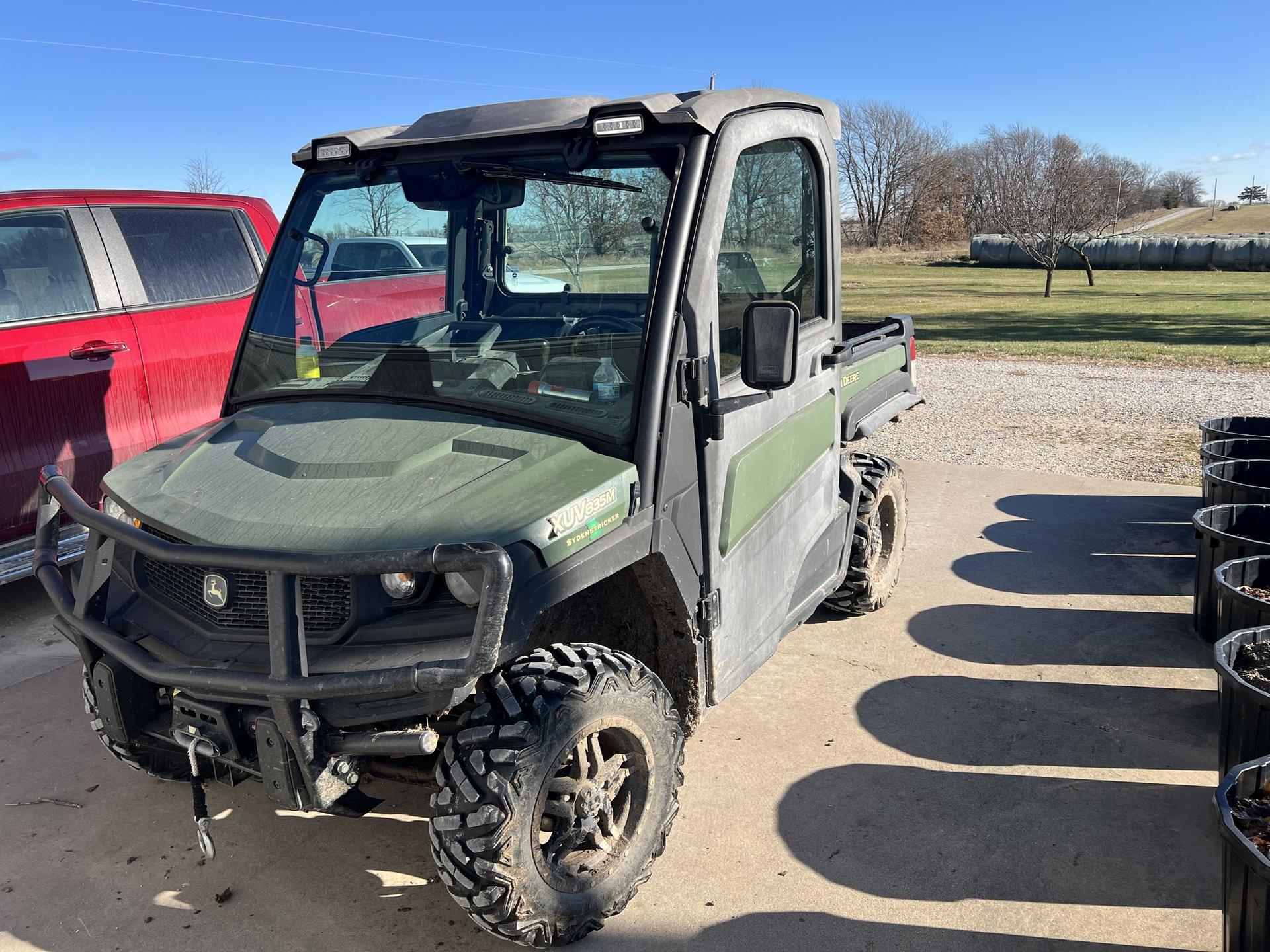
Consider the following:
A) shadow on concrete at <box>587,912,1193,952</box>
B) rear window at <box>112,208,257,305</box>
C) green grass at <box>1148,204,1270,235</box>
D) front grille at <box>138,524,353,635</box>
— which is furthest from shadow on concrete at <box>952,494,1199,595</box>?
green grass at <box>1148,204,1270,235</box>

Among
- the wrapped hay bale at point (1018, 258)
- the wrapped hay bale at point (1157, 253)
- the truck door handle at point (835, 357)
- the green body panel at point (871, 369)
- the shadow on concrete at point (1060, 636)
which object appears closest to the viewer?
the truck door handle at point (835, 357)

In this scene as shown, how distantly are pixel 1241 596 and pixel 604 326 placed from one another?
2783 millimetres

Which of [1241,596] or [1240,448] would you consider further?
[1240,448]

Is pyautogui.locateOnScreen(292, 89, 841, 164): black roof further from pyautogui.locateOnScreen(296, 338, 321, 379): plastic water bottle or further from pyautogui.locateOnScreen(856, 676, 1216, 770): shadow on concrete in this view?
pyautogui.locateOnScreen(856, 676, 1216, 770): shadow on concrete

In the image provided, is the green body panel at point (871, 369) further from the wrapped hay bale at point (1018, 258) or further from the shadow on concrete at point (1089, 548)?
the wrapped hay bale at point (1018, 258)

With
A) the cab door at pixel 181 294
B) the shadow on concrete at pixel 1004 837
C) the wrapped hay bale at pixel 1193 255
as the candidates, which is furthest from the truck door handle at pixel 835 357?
the wrapped hay bale at pixel 1193 255

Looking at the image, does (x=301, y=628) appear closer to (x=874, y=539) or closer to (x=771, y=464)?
(x=771, y=464)

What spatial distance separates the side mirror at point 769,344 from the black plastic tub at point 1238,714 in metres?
1.73

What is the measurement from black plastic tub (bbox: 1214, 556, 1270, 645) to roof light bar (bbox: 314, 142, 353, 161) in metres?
3.73

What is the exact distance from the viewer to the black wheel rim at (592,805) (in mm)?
2824

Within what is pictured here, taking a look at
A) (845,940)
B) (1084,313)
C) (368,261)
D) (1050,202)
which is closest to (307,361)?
(368,261)

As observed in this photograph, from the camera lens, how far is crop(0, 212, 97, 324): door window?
5.41 meters

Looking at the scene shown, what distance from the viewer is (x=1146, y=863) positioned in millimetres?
3312

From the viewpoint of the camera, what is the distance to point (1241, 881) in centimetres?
251
